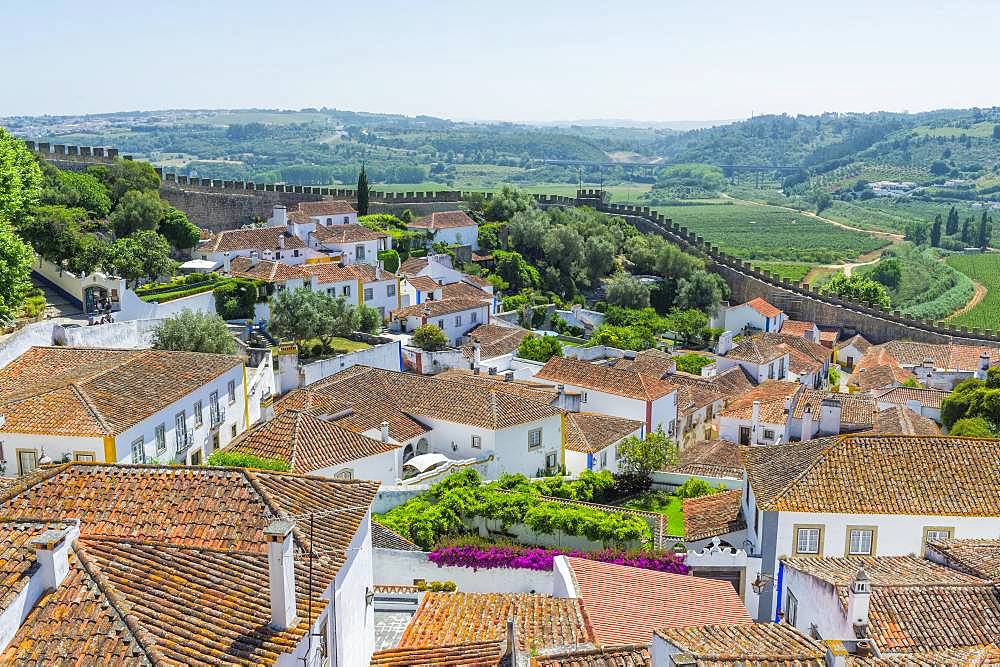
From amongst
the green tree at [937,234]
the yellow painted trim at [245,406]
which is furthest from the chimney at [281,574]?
the green tree at [937,234]

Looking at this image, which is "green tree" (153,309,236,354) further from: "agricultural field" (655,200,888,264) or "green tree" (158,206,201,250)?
"agricultural field" (655,200,888,264)

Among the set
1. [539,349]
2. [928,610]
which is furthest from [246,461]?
[539,349]

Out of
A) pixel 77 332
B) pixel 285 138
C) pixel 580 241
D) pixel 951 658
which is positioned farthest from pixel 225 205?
pixel 285 138

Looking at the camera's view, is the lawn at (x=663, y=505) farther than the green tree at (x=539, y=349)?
No

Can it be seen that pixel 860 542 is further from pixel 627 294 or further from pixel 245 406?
pixel 627 294

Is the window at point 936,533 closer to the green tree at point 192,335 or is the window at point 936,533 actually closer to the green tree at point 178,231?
the green tree at point 192,335

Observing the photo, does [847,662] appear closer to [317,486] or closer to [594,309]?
[317,486]

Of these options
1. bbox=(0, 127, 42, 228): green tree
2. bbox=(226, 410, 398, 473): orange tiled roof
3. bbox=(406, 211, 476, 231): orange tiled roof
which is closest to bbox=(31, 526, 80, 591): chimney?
bbox=(226, 410, 398, 473): orange tiled roof
